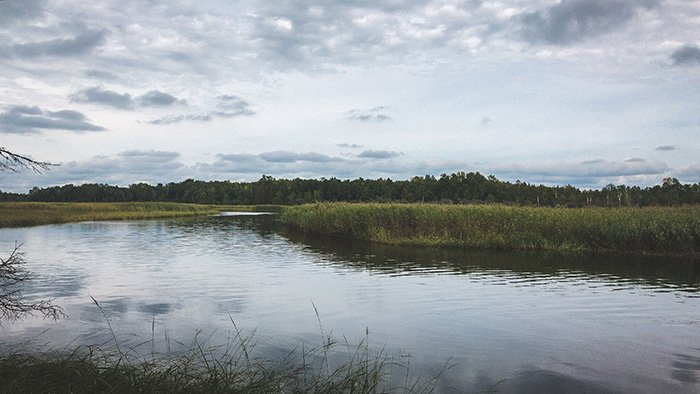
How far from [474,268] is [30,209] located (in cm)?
5521

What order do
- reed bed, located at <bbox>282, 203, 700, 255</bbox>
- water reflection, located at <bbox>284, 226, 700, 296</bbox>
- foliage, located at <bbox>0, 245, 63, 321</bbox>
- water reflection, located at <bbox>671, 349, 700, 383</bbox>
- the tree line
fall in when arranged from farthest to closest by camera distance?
the tree line < reed bed, located at <bbox>282, 203, 700, 255</bbox> < water reflection, located at <bbox>284, 226, 700, 296</bbox> < water reflection, located at <bbox>671, 349, 700, 383</bbox> < foliage, located at <bbox>0, 245, 63, 321</bbox>

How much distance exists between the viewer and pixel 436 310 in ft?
38.4

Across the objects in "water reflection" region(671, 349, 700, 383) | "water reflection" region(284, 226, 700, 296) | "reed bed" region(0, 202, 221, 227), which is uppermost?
"reed bed" region(0, 202, 221, 227)

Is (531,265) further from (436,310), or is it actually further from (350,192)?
(350,192)

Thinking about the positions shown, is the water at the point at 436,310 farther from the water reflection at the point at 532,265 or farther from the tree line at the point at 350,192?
the tree line at the point at 350,192

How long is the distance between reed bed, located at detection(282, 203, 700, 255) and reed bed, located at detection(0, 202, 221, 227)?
34.0m

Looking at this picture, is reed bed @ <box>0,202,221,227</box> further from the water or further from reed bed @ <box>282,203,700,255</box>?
reed bed @ <box>282,203,700,255</box>

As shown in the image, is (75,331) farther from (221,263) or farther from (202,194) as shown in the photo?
(202,194)

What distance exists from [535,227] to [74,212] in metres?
54.2

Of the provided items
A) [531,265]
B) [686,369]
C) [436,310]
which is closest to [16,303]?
[436,310]

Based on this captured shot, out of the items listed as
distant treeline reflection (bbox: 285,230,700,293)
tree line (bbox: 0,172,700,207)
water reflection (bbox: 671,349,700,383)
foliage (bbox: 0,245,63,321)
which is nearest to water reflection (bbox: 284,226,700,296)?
distant treeline reflection (bbox: 285,230,700,293)

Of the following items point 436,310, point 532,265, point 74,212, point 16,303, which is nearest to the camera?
point 16,303

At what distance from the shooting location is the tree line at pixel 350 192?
63906 millimetres

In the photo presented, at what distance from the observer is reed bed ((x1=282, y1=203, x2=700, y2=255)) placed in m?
21.7
